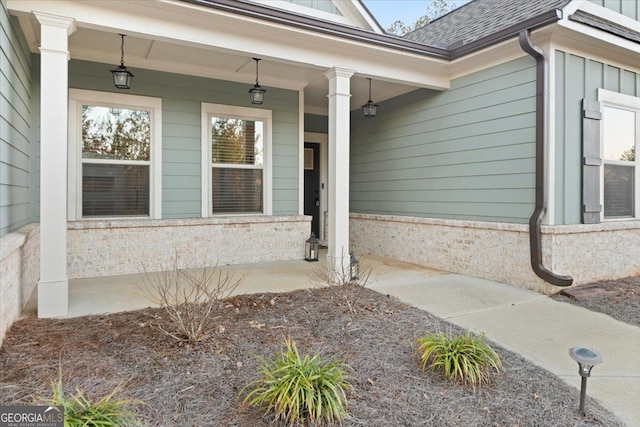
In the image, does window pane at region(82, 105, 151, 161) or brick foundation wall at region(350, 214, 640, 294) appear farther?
→ window pane at region(82, 105, 151, 161)

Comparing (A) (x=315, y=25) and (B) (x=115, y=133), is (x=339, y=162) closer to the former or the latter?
(A) (x=315, y=25)

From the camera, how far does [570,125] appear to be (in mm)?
4660

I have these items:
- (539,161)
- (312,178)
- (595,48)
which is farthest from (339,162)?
(595,48)

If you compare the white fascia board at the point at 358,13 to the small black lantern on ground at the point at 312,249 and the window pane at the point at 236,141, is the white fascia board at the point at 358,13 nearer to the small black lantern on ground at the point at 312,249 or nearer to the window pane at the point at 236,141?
the window pane at the point at 236,141

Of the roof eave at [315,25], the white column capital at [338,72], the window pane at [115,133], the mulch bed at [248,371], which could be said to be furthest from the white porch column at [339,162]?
the window pane at [115,133]

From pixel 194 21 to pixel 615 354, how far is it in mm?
4884

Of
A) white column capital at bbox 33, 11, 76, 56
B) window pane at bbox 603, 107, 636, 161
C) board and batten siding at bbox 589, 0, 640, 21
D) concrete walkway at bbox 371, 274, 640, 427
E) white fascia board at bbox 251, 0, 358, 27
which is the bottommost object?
concrete walkway at bbox 371, 274, 640, 427

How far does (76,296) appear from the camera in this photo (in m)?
4.16

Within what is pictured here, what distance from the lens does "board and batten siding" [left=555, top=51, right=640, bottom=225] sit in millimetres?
4578

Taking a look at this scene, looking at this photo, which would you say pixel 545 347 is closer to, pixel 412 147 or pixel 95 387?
pixel 95 387

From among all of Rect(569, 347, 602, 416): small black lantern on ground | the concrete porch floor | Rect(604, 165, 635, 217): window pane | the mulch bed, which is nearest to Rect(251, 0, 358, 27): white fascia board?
the concrete porch floor

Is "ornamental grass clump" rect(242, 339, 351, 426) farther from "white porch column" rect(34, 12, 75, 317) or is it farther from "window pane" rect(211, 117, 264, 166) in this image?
"window pane" rect(211, 117, 264, 166)

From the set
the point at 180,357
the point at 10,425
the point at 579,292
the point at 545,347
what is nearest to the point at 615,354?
the point at 545,347

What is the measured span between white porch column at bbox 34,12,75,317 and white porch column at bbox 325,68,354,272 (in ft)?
9.42
